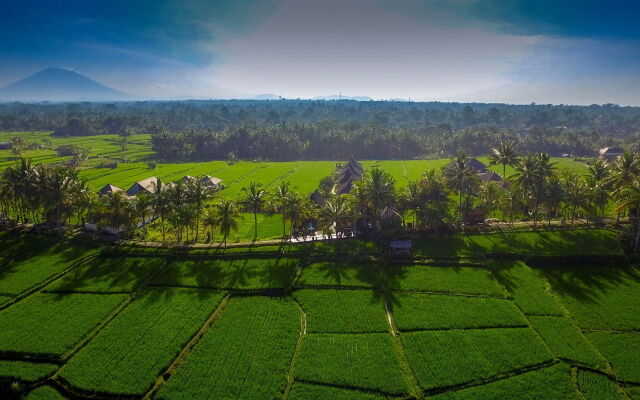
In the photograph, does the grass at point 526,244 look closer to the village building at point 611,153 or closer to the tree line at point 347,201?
the tree line at point 347,201

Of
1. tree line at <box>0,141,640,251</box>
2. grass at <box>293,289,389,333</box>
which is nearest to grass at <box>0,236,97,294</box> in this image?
tree line at <box>0,141,640,251</box>

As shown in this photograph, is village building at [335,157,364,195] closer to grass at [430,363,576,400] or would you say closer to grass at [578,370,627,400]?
grass at [430,363,576,400]

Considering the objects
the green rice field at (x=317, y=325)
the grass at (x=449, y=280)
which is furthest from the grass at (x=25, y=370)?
the grass at (x=449, y=280)

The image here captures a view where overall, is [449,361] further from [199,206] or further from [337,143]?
[337,143]

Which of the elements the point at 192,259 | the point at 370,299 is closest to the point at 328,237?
the point at 370,299

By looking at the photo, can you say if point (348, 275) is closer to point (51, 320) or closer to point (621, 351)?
point (621, 351)

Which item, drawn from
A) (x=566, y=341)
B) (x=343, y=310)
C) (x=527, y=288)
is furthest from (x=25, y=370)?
(x=527, y=288)

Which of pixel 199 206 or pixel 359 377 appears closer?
pixel 359 377
